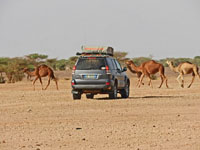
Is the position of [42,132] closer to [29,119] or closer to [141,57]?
[29,119]

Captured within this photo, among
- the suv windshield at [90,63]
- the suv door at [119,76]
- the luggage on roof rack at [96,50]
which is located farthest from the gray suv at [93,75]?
the suv door at [119,76]

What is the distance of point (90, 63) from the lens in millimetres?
25453

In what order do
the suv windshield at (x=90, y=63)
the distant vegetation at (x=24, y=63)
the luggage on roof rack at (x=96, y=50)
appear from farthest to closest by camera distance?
the distant vegetation at (x=24, y=63) < the luggage on roof rack at (x=96, y=50) < the suv windshield at (x=90, y=63)

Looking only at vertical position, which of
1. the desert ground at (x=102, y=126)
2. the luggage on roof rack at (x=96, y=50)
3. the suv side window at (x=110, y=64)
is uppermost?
the luggage on roof rack at (x=96, y=50)

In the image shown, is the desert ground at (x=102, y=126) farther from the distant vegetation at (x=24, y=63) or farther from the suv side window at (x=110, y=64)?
the distant vegetation at (x=24, y=63)

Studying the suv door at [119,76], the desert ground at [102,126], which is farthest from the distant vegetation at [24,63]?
the desert ground at [102,126]

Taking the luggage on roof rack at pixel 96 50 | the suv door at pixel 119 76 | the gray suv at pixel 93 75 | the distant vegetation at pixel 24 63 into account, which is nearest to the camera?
the gray suv at pixel 93 75

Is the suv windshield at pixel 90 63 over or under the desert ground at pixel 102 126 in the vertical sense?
over

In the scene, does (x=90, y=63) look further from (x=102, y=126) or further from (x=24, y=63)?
(x=24, y=63)

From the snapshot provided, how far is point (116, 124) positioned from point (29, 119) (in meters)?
2.95

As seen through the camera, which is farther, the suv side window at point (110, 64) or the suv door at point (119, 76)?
the suv door at point (119, 76)

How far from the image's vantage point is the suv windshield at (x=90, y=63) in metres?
25.4

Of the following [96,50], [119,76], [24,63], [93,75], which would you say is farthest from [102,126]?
A: [24,63]

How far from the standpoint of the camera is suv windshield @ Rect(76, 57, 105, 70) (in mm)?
25391
